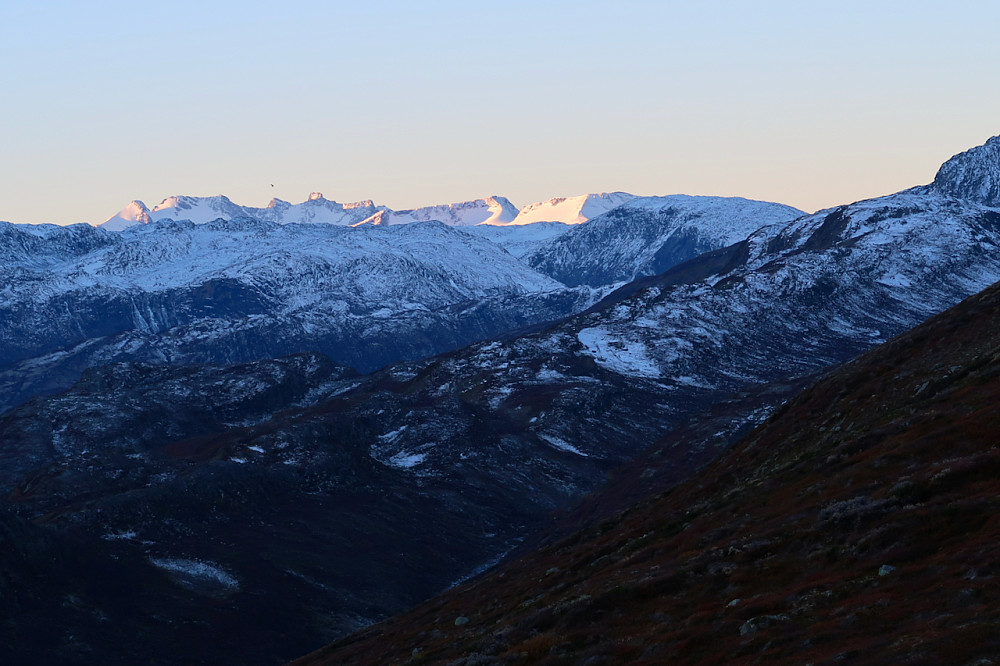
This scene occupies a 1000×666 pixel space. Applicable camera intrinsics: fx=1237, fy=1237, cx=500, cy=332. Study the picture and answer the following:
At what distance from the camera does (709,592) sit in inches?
2827

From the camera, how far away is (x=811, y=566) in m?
67.9

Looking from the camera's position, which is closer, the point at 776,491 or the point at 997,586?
the point at 997,586

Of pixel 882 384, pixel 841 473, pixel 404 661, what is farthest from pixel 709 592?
pixel 882 384

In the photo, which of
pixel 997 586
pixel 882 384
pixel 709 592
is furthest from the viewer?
pixel 882 384

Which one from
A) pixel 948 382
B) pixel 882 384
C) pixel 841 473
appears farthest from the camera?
pixel 882 384

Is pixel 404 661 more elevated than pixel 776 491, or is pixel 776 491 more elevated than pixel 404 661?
pixel 776 491

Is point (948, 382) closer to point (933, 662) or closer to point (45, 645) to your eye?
point (933, 662)

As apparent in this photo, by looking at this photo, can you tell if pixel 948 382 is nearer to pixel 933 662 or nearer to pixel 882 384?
pixel 882 384

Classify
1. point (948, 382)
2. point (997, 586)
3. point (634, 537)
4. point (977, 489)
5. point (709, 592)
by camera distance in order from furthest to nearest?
1. point (634, 537)
2. point (948, 382)
3. point (709, 592)
4. point (977, 489)
5. point (997, 586)

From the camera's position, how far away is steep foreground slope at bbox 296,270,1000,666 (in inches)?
2048

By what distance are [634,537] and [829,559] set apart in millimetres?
50638

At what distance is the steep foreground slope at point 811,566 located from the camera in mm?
52031

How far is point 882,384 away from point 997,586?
86.2m

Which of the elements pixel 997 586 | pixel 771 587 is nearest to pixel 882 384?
pixel 771 587
